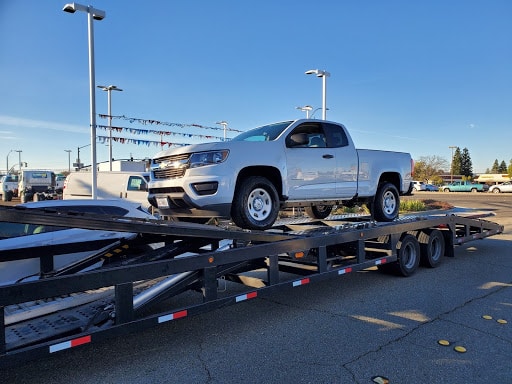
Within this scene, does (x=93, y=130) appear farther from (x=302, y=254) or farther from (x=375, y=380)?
(x=375, y=380)

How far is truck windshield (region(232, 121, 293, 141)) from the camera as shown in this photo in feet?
19.5

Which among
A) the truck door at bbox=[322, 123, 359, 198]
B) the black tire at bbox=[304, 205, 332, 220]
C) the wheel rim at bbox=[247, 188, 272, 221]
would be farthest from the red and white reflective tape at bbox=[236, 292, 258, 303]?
the black tire at bbox=[304, 205, 332, 220]

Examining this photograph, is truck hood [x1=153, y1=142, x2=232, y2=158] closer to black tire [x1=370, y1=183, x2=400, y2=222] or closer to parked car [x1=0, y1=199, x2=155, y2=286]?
parked car [x1=0, y1=199, x2=155, y2=286]

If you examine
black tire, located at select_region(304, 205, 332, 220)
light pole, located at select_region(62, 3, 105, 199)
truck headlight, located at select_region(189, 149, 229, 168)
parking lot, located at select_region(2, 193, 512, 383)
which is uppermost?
light pole, located at select_region(62, 3, 105, 199)

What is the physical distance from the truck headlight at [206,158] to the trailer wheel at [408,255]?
3.71 metres

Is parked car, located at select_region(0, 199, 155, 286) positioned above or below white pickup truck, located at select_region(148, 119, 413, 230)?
below

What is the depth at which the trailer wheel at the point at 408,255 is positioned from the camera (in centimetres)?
713

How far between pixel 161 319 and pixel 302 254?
2.32 m

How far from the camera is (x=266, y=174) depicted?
5641 mm

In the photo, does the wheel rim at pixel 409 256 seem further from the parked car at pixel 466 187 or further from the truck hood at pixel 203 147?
the parked car at pixel 466 187

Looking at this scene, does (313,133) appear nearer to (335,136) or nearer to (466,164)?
(335,136)

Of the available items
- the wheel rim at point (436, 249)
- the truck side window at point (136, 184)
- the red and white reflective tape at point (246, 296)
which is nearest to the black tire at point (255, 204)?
the red and white reflective tape at point (246, 296)

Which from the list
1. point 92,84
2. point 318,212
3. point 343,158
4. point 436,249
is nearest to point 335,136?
point 343,158

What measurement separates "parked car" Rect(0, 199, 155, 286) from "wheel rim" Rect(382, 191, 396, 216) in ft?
13.7
